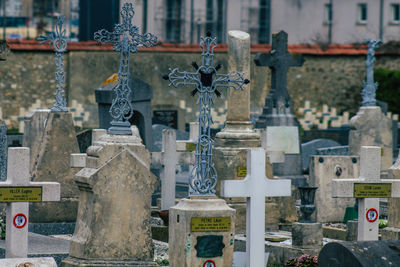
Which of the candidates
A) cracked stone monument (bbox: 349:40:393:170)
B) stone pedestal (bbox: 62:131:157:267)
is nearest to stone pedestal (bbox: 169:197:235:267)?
stone pedestal (bbox: 62:131:157:267)

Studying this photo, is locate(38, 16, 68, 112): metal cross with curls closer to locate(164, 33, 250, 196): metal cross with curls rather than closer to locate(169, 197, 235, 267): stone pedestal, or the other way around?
locate(164, 33, 250, 196): metal cross with curls

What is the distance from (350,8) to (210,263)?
90.8 feet

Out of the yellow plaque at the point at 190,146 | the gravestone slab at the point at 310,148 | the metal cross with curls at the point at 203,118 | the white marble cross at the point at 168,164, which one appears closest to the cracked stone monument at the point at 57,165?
the white marble cross at the point at 168,164

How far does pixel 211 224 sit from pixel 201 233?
0.13 m

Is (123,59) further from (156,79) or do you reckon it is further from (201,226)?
(156,79)

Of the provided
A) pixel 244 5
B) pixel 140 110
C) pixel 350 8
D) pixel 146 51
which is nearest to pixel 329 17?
pixel 350 8

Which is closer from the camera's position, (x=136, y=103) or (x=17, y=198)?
(x=17, y=198)

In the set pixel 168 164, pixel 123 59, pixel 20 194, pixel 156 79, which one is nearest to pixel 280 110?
pixel 168 164

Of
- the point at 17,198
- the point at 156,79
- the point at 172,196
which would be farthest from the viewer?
the point at 156,79

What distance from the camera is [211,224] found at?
9719 millimetres

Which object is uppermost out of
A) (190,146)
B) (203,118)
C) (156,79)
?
(156,79)

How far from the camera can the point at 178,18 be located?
33219 millimetres

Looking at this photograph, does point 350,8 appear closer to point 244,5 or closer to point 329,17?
point 329,17

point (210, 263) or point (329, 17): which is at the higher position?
point (329, 17)
